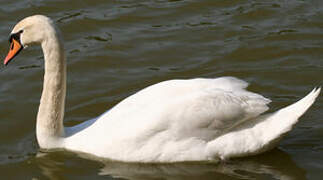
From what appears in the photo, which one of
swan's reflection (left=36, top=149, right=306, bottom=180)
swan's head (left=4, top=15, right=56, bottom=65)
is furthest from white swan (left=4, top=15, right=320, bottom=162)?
swan's reflection (left=36, top=149, right=306, bottom=180)

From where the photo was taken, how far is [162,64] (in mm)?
10203

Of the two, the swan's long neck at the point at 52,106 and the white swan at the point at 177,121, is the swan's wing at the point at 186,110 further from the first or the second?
the swan's long neck at the point at 52,106

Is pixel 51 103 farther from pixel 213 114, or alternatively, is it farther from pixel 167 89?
pixel 213 114

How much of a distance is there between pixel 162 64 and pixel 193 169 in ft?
9.50

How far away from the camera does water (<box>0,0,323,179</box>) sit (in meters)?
7.74

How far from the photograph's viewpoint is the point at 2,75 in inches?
390

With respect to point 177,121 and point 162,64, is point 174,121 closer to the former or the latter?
point 177,121

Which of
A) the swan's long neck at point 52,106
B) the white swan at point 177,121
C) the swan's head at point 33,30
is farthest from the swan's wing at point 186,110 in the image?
the swan's head at point 33,30

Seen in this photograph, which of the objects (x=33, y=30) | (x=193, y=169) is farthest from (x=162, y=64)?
(x=33, y=30)

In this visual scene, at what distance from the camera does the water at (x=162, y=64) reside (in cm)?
774

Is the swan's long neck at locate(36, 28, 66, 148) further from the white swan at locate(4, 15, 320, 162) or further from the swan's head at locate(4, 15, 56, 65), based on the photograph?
the swan's head at locate(4, 15, 56, 65)

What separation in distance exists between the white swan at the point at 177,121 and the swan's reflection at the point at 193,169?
125 mm

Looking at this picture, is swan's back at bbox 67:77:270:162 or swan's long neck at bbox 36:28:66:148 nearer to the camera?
swan's back at bbox 67:77:270:162

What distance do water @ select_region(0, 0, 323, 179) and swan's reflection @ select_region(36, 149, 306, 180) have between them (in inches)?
0.4
